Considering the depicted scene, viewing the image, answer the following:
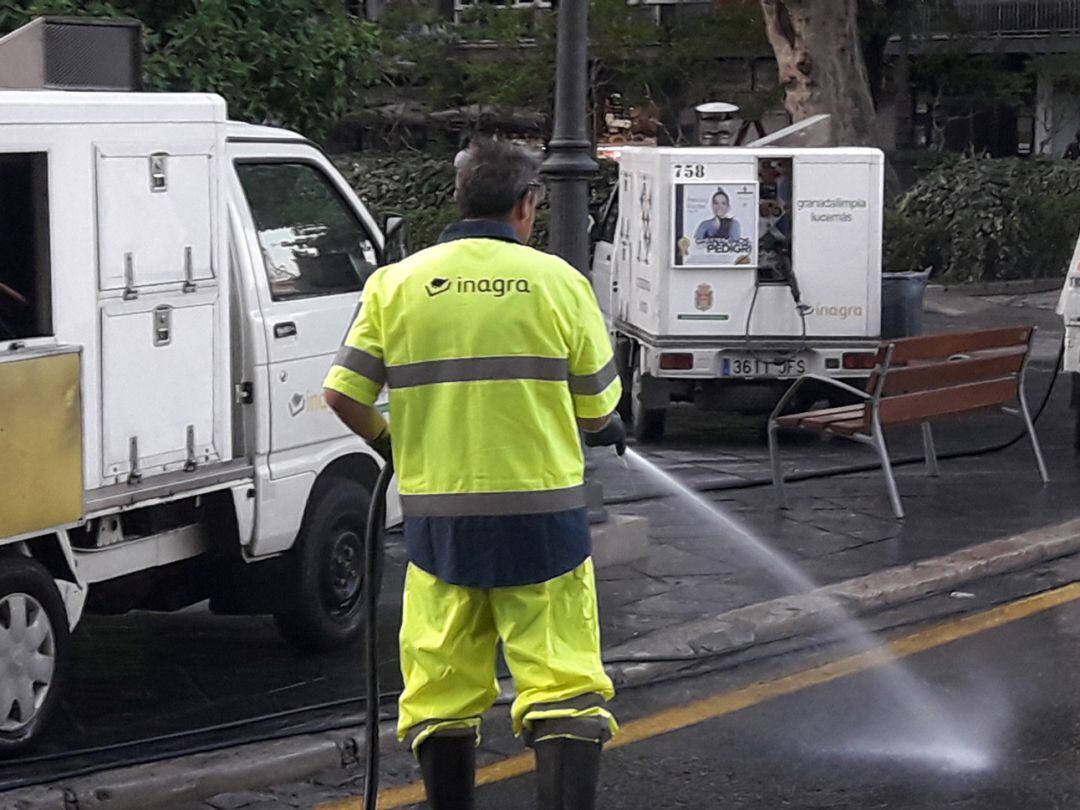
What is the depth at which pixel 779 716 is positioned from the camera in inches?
255

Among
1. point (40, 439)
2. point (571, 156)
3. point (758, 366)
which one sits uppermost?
point (571, 156)

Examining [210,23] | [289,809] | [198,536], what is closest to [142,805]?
[289,809]

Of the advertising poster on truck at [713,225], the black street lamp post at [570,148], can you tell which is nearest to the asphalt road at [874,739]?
the black street lamp post at [570,148]

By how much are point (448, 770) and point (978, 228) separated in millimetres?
20122

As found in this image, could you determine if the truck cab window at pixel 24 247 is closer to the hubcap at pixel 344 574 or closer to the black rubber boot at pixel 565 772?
the hubcap at pixel 344 574

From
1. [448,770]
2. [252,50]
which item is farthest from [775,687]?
[252,50]

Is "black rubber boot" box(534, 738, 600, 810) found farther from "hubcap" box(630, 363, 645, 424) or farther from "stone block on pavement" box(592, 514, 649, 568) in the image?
"hubcap" box(630, 363, 645, 424)

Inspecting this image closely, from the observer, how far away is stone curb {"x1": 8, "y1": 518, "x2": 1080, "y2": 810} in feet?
18.0

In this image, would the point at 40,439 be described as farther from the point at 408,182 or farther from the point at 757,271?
the point at 408,182

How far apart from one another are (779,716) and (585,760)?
A: 215 centimetres

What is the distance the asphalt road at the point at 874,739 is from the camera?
18.5 feet

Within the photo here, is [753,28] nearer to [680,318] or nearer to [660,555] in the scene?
[680,318]

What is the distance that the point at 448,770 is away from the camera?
4598mm

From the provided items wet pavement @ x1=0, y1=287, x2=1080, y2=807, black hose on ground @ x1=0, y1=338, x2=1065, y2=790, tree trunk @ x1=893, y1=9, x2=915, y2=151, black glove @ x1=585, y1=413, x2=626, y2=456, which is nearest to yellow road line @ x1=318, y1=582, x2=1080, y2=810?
black hose on ground @ x1=0, y1=338, x2=1065, y2=790
